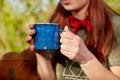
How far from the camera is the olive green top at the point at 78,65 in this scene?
3.51 feet

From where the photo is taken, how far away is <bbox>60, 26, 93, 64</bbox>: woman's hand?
2.91ft

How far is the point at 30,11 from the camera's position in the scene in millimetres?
1393

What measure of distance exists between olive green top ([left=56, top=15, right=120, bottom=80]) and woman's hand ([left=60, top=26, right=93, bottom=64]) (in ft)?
0.64

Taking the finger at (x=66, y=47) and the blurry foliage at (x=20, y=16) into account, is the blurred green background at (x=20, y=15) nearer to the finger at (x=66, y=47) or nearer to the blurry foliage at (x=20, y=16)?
the blurry foliage at (x=20, y=16)

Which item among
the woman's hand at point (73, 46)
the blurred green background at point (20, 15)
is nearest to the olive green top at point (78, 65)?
the woman's hand at point (73, 46)

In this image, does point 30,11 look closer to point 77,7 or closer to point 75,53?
point 77,7

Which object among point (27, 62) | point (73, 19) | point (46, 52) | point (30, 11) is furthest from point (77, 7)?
point (27, 62)

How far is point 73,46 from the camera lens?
891mm

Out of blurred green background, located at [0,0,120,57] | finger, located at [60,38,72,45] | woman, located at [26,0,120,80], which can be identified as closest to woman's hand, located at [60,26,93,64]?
finger, located at [60,38,72,45]

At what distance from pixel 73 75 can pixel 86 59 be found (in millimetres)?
228

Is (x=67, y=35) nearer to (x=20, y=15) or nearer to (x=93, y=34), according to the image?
(x=93, y=34)

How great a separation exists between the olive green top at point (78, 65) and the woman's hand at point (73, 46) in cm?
19

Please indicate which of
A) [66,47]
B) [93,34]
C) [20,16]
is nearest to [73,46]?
[66,47]

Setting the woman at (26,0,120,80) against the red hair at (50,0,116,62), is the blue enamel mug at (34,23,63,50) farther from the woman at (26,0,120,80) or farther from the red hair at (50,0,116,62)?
the red hair at (50,0,116,62)
